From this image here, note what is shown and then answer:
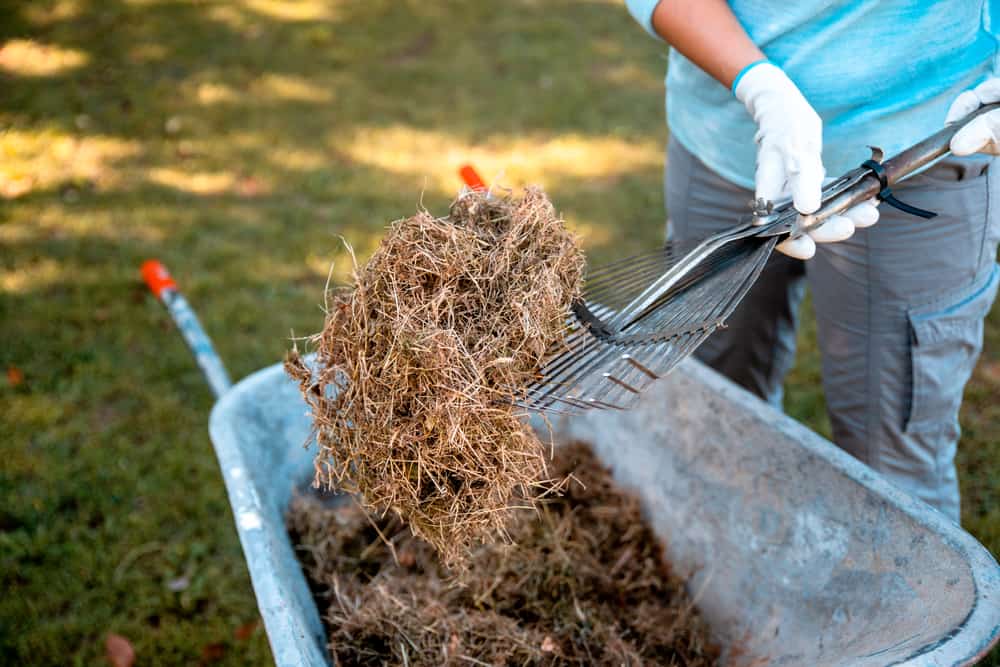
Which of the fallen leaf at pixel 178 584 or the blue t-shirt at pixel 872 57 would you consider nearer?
the blue t-shirt at pixel 872 57

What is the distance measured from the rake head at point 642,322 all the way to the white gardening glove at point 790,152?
0.10 meters

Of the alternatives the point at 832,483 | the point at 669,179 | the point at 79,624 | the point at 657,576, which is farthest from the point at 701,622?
the point at 79,624

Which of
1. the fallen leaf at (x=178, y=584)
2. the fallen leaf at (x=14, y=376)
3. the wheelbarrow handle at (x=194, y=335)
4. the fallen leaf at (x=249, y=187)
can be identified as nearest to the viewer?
the wheelbarrow handle at (x=194, y=335)

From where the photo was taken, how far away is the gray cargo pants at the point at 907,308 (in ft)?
5.52

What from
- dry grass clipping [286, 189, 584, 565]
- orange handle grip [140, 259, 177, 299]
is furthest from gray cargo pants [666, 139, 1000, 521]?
orange handle grip [140, 259, 177, 299]

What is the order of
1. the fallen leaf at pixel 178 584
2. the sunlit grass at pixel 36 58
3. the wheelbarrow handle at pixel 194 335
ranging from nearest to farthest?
the wheelbarrow handle at pixel 194 335
the fallen leaf at pixel 178 584
the sunlit grass at pixel 36 58

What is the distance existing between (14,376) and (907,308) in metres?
3.11

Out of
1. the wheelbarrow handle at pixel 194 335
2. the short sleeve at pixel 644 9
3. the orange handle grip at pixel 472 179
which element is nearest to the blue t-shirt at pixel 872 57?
the short sleeve at pixel 644 9

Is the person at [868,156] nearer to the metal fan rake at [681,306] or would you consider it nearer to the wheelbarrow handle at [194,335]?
the metal fan rake at [681,306]

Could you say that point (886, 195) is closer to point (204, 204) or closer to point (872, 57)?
point (872, 57)

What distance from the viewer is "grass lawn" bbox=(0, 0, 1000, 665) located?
2.50 metres

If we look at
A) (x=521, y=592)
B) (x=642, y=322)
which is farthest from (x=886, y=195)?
(x=521, y=592)

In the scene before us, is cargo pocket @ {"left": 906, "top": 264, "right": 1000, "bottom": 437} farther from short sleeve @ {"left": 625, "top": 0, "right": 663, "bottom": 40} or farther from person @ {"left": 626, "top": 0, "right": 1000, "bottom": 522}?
short sleeve @ {"left": 625, "top": 0, "right": 663, "bottom": 40}

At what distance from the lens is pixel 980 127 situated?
1491 millimetres
